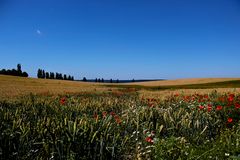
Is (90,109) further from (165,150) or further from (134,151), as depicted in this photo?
(165,150)

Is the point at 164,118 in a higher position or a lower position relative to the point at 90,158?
higher

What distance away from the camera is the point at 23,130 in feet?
17.0

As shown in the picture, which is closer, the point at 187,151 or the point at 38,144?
the point at 187,151

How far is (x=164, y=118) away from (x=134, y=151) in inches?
67.1

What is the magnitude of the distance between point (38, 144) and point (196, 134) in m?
3.50

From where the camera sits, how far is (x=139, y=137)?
20.0 ft

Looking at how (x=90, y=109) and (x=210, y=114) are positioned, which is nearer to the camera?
(x=210, y=114)

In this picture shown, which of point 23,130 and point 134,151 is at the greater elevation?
point 23,130

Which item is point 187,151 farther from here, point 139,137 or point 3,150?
point 3,150

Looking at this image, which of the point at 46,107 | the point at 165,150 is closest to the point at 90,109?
the point at 46,107

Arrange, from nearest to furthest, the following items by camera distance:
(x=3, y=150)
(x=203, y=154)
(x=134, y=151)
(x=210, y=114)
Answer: (x=203, y=154) → (x=3, y=150) → (x=134, y=151) → (x=210, y=114)

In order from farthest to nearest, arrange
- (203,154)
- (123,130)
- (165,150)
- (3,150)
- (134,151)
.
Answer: (123,130)
(134,151)
(3,150)
(165,150)
(203,154)

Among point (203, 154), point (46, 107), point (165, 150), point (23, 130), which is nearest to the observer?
point (203, 154)

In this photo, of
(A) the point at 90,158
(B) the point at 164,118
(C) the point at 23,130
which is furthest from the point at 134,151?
(C) the point at 23,130
